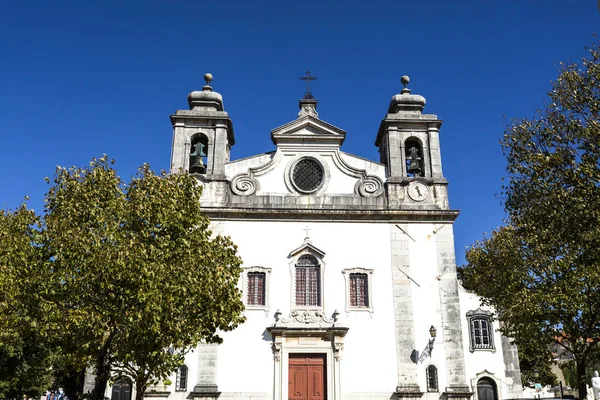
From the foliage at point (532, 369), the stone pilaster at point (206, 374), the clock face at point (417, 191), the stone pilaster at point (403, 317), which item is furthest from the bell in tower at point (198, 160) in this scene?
the foliage at point (532, 369)

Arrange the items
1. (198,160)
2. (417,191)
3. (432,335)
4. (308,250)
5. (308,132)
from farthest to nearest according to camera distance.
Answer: (308,132) < (198,160) < (417,191) < (308,250) < (432,335)

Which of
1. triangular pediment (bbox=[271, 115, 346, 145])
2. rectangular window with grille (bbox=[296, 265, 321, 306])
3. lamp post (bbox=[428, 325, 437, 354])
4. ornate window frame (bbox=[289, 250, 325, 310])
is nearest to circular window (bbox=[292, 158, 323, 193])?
triangular pediment (bbox=[271, 115, 346, 145])

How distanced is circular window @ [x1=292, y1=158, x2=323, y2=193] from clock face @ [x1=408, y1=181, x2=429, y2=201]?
10.7 ft

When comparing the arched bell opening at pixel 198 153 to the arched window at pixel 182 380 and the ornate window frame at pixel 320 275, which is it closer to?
the ornate window frame at pixel 320 275

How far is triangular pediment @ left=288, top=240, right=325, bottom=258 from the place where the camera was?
18.3 metres

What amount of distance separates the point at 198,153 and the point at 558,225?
12598mm

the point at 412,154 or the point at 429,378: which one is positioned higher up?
the point at 412,154

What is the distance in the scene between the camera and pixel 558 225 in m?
12.1

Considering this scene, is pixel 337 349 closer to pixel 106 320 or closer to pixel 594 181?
pixel 106 320

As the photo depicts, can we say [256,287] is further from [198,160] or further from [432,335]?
[432,335]

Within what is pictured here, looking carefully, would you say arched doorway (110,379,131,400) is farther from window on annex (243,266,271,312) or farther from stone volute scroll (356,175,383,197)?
stone volute scroll (356,175,383,197)

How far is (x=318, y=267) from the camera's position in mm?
18266

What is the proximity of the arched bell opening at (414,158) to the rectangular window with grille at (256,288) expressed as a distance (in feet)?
22.5

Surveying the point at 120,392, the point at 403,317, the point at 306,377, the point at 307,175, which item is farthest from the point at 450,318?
the point at 120,392
